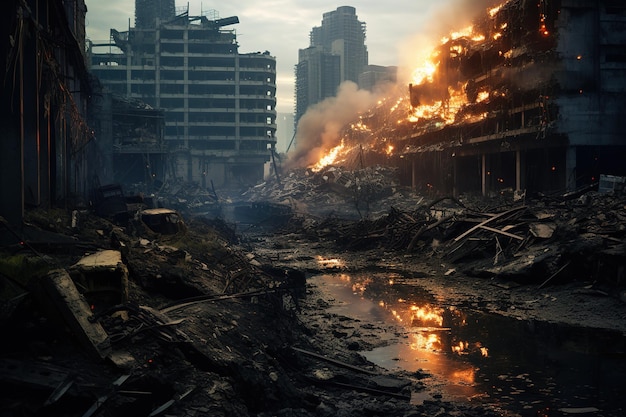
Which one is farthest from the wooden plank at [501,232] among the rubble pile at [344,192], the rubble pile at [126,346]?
the rubble pile at [344,192]

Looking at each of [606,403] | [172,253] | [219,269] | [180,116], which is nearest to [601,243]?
[606,403]

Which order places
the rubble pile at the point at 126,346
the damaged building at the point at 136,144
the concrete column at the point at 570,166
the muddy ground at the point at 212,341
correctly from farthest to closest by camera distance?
the damaged building at the point at 136,144 < the concrete column at the point at 570,166 < the muddy ground at the point at 212,341 < the rubble pile at the point at 126,346

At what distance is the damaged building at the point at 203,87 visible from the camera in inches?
3354

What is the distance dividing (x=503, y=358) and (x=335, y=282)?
769 cm

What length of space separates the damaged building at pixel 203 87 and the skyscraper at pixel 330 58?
4534cm

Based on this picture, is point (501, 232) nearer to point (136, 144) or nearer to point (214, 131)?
point (136, 144)

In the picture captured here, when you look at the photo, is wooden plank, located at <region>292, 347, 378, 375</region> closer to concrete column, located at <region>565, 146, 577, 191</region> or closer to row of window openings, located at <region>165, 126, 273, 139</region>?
concrete column, located at <region>565, 146, 577, 191</region>

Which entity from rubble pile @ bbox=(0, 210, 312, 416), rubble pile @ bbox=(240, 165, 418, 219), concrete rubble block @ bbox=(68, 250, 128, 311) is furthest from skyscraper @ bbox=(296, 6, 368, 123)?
concrete rubble block @ bbox=(68, 250, 128, 311)

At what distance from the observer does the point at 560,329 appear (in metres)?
9.57

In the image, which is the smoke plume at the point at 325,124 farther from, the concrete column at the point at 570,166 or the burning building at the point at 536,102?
the concrete column at the point at 570,166

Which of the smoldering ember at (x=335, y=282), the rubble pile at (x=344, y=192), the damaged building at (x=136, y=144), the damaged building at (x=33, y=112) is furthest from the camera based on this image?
the damaged building at (x=136, y=144)

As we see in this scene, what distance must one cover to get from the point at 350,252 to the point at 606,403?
1540 cm

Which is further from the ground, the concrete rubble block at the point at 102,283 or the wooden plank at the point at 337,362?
the concrete rubble block at the point at 102,283

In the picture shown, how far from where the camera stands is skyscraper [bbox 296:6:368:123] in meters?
135
